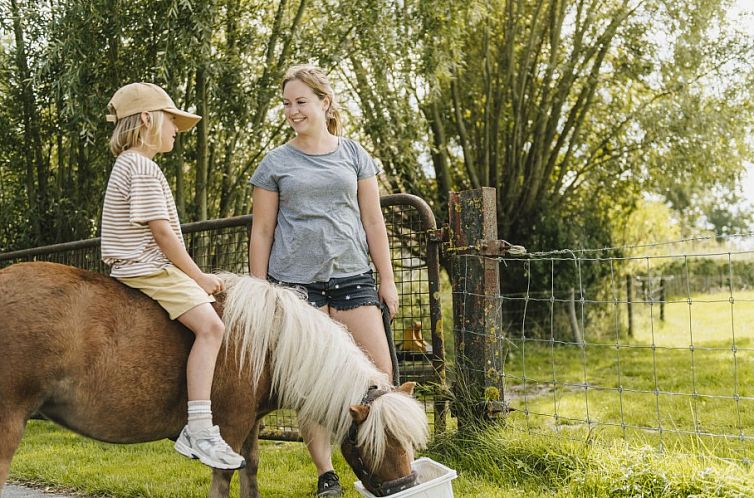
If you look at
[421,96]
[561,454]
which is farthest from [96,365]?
[421,96]

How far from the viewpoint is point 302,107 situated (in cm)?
295

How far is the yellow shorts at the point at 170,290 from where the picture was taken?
7.96ft

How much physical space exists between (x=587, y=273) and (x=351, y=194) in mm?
8545

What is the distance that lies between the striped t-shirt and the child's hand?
0.13m

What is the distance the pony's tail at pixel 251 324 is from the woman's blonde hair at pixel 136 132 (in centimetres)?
63

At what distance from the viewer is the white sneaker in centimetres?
235

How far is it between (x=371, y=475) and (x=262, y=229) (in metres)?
1.14

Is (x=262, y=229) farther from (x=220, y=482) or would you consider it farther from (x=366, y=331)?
(x=220, y=482)

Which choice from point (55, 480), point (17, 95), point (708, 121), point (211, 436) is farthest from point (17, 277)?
point (708, 121)

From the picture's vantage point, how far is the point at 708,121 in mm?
9719

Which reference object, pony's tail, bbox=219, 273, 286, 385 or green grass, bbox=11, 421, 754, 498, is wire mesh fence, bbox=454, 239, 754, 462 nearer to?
green grass, bbox=11, 421, 754, 498

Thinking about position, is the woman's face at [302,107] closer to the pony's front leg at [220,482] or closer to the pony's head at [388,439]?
the pony's head at [388,439]

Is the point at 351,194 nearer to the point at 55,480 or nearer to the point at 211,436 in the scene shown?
the point at 211,436

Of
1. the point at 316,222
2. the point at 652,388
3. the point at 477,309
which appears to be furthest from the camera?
the point at 652,388
